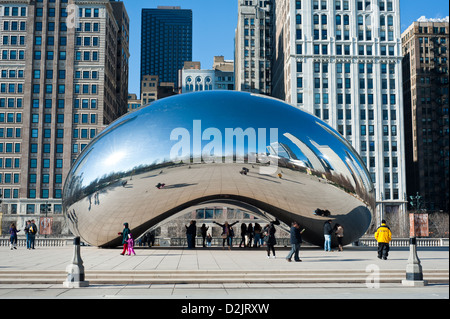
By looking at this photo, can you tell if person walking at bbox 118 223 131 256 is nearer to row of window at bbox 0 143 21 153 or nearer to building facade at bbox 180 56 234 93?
row of window at bbox 0 143 21 153

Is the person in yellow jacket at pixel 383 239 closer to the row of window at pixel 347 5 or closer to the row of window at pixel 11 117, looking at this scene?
the row of window at pixel 347 5

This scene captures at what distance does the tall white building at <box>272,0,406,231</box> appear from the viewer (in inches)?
3551

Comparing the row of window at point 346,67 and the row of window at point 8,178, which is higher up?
the row of window at point 346,67

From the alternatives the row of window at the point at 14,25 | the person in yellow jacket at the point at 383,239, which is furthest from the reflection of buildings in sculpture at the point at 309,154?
the row of window at the point at 14,25

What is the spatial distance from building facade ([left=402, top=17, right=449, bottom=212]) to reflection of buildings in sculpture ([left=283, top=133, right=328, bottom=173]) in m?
84.8

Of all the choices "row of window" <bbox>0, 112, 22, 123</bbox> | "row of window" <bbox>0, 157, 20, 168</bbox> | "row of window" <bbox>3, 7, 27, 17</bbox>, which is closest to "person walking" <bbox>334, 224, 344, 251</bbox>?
"row of window" <bbox>0, 157, 20, 168</bbox>

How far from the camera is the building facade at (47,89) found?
3474 inches

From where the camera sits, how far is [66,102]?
89562 millimetres

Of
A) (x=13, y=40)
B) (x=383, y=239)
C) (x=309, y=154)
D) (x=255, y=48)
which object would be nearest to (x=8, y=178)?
(x=13, y=40)

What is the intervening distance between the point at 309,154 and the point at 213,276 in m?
6.92

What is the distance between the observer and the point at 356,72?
301 feet

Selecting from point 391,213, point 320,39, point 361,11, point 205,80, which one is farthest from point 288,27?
point 205,80

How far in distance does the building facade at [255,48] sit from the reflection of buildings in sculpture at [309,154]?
107 m

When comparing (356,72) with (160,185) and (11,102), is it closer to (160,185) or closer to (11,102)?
(11,102)
